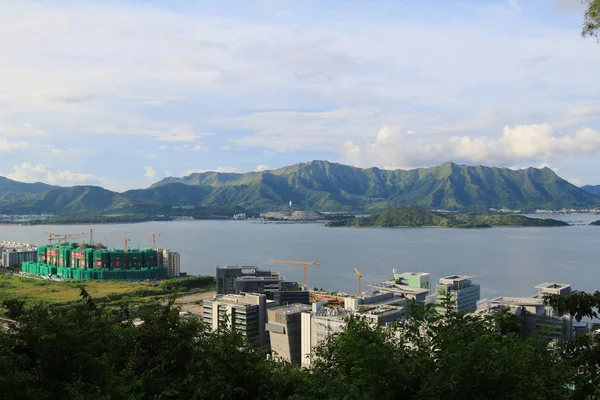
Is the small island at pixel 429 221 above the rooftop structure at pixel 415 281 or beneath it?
above

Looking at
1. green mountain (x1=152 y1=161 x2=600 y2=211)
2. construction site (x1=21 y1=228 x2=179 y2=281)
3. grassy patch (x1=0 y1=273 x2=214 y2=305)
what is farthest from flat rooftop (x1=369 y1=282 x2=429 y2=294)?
green mountain (x1=152 y1=161 x2=600 y2=211)

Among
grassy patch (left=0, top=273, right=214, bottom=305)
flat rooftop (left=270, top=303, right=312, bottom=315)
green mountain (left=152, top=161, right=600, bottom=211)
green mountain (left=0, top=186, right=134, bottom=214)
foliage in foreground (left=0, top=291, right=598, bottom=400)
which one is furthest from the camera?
green mountain (left=152, top=161, right=600, bottom=211)

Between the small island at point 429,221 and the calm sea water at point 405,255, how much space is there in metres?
8.43

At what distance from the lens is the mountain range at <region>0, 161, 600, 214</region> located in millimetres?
71938

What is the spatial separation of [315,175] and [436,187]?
25.6m

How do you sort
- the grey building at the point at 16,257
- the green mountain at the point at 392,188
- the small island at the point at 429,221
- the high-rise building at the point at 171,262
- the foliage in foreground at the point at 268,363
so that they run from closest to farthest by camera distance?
the foliage in foreground at the point at 268,363, the high-rise building at the point at 171,262, the grey building at the point at 16,257, the small island at the point at 429,221, the green mountain at the point at 392,188

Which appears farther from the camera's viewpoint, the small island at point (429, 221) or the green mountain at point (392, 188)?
the green mountain at point (392, 188)

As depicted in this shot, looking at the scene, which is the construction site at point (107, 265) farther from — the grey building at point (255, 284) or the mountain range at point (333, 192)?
the mountain range at point (333, 192)

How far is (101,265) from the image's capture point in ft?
67.4

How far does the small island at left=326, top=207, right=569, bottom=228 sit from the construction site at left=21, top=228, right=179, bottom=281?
95.7 ft

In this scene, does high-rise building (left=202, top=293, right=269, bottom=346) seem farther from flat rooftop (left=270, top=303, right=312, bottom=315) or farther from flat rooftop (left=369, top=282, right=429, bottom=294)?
flat rooftop (left=369, top=282, right=429, bottom=294)

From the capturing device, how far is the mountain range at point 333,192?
236 feet

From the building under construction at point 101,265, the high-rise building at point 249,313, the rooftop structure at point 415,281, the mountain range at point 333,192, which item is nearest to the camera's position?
the high-rise building at point 249,313

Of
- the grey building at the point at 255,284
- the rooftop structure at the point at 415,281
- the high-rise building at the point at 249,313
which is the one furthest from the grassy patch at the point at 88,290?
the rooftop structure at the point at 415,281
